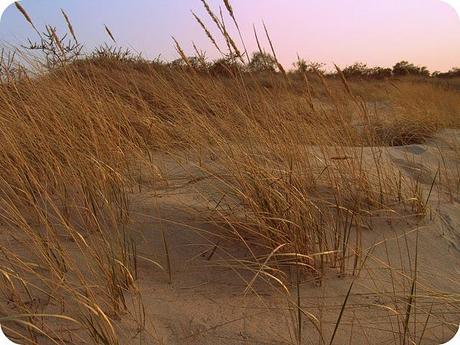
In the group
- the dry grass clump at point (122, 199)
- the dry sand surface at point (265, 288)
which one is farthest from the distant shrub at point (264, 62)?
the dry sand surface at point (265, 288)

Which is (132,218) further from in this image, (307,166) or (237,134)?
(307,166)

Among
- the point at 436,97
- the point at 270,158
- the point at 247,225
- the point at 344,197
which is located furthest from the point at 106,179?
the point at 436,97

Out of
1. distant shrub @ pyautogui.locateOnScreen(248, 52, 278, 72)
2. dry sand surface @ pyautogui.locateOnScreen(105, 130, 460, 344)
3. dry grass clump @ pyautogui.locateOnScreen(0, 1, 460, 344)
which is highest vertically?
distant shrub @ pyautogui.locateOnScreen(248, 52, 278, 72)

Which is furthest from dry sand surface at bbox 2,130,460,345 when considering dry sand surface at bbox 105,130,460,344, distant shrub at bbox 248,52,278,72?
distant shrub at bbox 248,52,278,72

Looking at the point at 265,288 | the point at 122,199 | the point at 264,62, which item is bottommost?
the point at 265,288

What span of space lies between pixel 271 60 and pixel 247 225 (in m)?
0.82

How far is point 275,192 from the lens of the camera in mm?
1541

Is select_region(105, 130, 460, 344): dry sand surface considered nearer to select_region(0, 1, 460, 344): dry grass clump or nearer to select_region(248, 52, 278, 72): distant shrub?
select_region(0, 1, 460, 344): dry grass clump

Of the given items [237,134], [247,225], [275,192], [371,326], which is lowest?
[371,326]

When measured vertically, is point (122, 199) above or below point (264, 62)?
below

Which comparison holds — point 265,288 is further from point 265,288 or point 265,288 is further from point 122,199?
point 122,199

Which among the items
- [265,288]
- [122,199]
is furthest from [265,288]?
[122,199]

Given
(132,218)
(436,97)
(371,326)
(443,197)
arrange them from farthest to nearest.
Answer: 1. (436,97)
2. (443,197)
3. (132,218)
4. (371,326)

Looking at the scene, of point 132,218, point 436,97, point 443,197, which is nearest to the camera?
point 132,218
